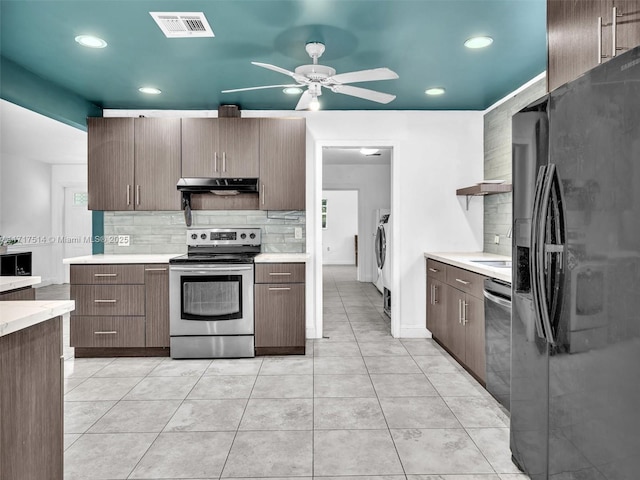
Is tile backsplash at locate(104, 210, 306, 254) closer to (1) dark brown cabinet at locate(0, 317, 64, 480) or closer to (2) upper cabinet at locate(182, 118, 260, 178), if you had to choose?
(2) upper cabinet at locate(182, 118, 260, 178)

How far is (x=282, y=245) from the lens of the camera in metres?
4.52

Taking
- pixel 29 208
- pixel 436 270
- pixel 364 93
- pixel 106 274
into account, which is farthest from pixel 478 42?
pixel 29 208

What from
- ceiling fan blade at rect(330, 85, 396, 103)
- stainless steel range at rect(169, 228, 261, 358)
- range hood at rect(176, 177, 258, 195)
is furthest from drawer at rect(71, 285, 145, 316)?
ceiling fan blade at rect(330, 85, 396, 103)

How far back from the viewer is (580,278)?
1501 millimetres

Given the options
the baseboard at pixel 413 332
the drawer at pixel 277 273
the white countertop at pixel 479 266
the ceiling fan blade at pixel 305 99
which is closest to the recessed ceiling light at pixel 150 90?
the ceiling fan blade at pixel 305 99

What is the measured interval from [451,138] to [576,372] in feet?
11.1

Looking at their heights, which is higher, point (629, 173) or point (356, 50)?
point (356, 50)

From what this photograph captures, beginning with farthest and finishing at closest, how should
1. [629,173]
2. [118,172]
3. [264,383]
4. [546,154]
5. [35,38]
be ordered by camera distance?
[118,172], [264,383], [35,38], [546,154], [629,173]

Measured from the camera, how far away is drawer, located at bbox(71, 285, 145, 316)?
3.83 meters

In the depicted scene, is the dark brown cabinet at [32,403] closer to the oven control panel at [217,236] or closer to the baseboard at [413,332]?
the oven control panel at [217,236]

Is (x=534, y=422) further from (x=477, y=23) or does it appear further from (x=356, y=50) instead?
(x=356, y=50)

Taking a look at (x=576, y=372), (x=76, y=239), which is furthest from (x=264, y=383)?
(x=76, y=239)

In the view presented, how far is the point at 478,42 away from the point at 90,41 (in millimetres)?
2573

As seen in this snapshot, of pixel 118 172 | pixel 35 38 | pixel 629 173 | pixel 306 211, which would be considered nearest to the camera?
pixel 629 173
